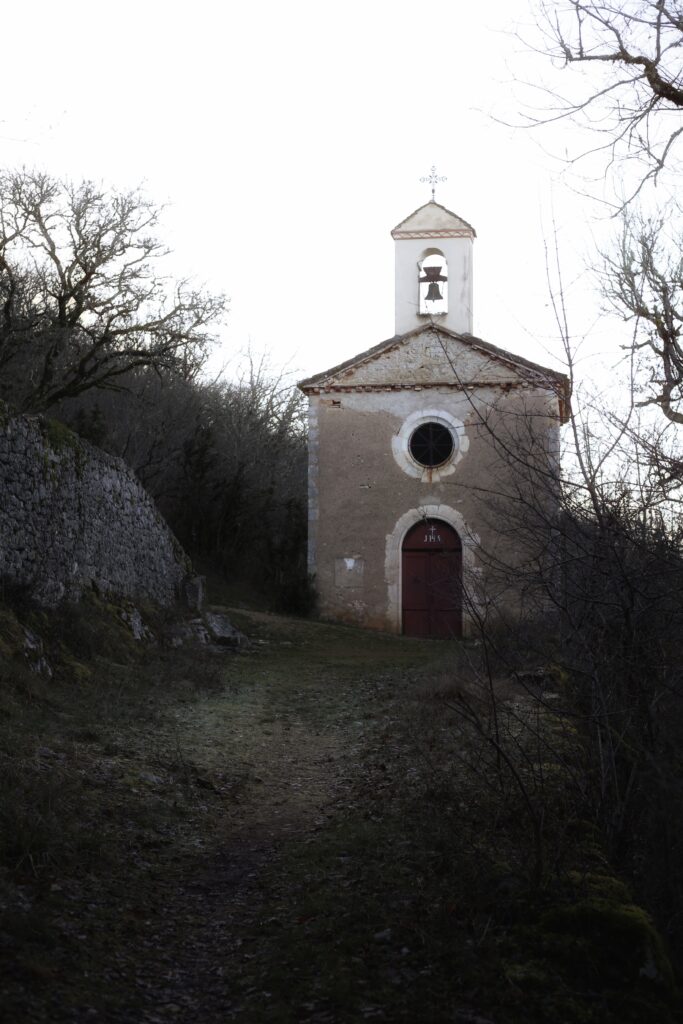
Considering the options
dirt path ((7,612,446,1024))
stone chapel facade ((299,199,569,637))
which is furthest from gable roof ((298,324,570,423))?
dirt path ((7,612,446,1024))

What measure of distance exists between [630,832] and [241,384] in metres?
32.5

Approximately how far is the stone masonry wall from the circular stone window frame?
770cm

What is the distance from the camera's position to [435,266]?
22.4 m

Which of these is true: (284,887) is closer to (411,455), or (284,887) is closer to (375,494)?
(375,494)

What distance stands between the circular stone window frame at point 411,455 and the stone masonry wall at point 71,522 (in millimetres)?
7700

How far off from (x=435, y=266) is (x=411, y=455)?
4191 mm

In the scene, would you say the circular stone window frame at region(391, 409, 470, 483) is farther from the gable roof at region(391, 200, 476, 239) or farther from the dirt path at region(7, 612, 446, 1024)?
the dirt path at region(7, 612, 446, 1024)

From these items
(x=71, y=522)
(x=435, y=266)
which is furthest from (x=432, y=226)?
(x=71, y=522)

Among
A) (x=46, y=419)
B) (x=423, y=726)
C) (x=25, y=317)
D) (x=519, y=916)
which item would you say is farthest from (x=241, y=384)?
(x=519, y=916)

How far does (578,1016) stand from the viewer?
412 cm

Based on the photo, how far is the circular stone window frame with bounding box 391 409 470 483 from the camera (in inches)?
880

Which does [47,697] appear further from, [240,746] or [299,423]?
[299,423]

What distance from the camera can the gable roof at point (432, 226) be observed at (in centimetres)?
2227

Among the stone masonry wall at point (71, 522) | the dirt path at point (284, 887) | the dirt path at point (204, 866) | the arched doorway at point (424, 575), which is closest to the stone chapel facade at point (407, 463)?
the arched doorway at point (424, 575)
